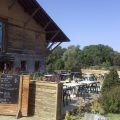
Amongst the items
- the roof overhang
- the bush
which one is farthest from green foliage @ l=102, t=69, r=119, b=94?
the roof overhang

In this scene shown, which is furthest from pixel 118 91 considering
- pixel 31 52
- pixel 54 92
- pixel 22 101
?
pixel 31 52

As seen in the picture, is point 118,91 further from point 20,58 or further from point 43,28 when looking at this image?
point 43,28

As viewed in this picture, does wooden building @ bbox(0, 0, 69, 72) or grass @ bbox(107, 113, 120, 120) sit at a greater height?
wooden building @ bbox(0, 0, 69, 72)

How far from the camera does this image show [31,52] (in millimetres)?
25547

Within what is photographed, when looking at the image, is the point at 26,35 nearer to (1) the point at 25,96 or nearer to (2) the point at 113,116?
(1) the point at 25,96

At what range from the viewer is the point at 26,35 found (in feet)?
82.3

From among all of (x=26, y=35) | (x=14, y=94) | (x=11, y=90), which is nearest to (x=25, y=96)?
(x=14, y=94)

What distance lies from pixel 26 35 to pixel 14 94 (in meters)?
12.7

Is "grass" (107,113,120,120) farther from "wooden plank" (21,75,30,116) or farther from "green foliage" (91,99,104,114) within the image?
"wooden plank" (21,75,30,116)

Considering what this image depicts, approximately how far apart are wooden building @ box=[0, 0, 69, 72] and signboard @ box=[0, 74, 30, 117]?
8295 mm

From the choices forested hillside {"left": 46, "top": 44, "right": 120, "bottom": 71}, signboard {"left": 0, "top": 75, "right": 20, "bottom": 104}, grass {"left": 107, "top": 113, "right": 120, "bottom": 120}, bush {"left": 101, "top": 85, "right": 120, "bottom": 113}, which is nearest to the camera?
grass {"left": 107, "top": 113, "right": 120, "bottom": 120}

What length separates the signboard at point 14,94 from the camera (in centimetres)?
1278

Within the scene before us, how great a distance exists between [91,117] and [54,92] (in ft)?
6.93

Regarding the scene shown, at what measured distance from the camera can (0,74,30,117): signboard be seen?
12781 mm
